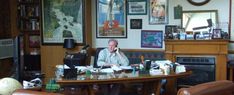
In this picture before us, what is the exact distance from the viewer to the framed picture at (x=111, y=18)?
6.72 meters

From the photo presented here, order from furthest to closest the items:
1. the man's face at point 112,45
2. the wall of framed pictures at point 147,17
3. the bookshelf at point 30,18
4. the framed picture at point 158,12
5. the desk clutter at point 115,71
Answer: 1. the bookshelf at point 30,18
2. the framed picture at point 158,12
3. the wall of framed pictures at point 147,17
4. the man's face at point 112,45
5. the desk clutter at point 115,71

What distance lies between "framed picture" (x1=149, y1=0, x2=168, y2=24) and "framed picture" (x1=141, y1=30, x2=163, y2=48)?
0.70 ft

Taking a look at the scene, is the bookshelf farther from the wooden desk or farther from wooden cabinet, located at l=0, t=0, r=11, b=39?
the wooden desk

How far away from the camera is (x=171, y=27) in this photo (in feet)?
20.9

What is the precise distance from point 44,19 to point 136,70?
3.13 meters

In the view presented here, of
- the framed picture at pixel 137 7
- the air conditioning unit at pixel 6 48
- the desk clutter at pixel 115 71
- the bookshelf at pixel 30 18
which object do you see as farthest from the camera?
the bookshelf at pixel 30 18

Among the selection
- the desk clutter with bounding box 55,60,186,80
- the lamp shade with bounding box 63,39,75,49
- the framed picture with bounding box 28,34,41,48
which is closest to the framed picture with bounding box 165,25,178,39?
the desk clutter with bounding box 55,60,186,80

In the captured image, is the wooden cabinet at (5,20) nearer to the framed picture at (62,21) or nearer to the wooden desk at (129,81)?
the framed picture at (62,21)

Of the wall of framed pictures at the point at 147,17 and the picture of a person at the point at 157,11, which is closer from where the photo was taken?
the wall of framed pictures at the point at 147,17

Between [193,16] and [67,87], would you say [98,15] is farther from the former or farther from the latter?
[67,87]

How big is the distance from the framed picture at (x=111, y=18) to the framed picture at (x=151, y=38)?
395 millimetres

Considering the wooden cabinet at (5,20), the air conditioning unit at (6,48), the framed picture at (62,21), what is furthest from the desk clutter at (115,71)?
the wooden cabinet at (5,20)

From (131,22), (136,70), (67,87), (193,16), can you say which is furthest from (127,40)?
(67,87)

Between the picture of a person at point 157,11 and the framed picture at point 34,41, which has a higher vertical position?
the picture of a person at point 157,11
